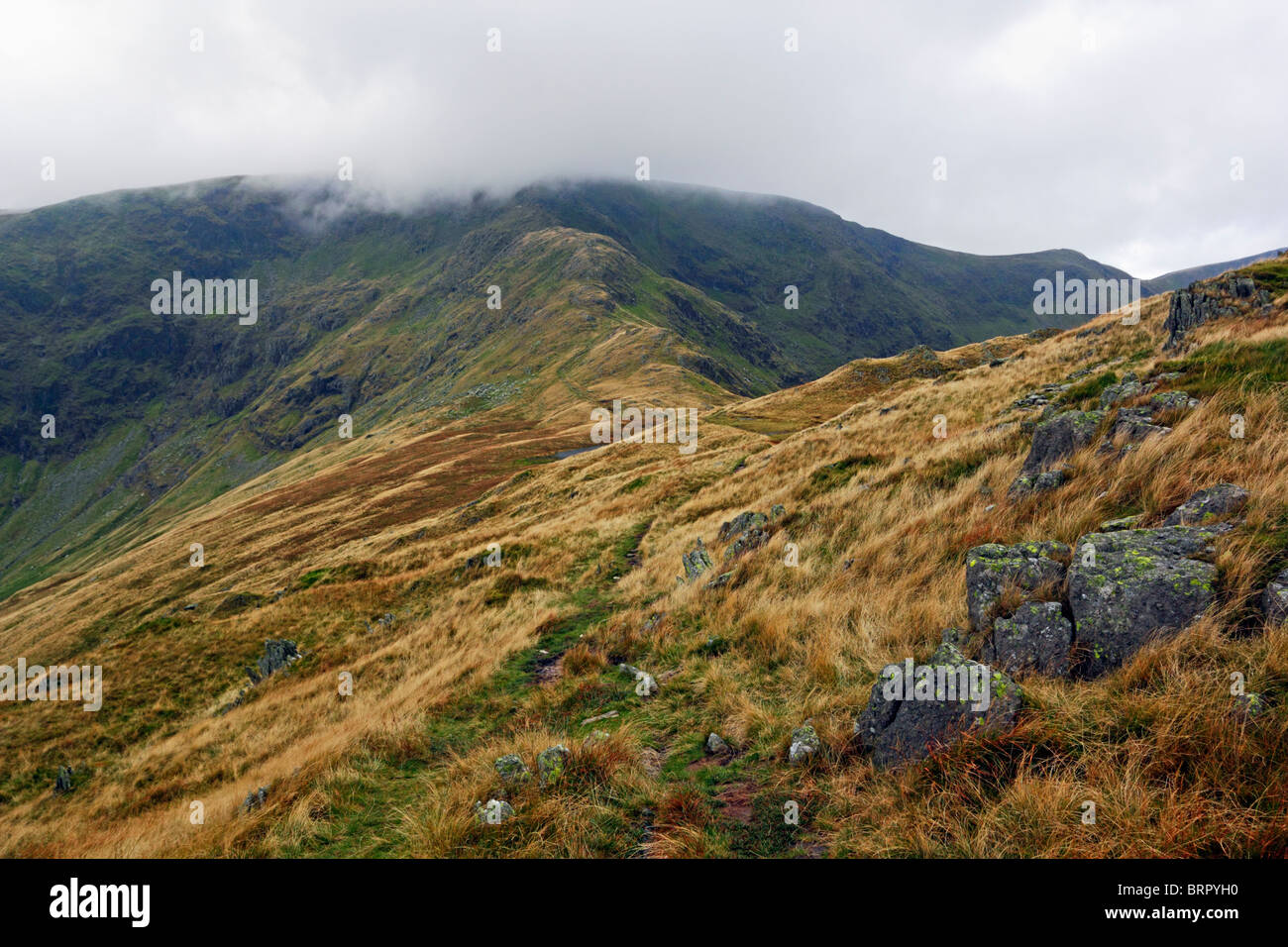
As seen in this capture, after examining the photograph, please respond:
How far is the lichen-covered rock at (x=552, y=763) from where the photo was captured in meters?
5.70

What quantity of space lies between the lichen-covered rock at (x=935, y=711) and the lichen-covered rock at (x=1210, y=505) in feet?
11.0

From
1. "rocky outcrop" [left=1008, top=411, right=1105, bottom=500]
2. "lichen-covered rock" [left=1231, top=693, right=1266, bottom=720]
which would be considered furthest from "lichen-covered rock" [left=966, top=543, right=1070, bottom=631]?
"rocky outcrop" [left=1008, top=411, right=1105, bottom=500]

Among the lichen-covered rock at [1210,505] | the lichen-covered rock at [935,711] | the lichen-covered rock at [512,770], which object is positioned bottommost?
the lichen-covered rock at [512,770]

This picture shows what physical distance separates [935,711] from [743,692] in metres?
2.80

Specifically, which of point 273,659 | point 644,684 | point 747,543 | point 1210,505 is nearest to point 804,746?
point 644,684

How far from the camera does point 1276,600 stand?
4445 mm

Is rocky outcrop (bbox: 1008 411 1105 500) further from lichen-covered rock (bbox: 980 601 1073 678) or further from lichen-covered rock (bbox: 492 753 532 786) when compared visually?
lichen-covered rock (bbox: 492 753 532 786)

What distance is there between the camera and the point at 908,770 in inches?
180

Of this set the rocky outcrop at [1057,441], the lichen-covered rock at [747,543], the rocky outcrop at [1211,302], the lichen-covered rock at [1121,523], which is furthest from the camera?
the rocky outcrop at [1211,302]

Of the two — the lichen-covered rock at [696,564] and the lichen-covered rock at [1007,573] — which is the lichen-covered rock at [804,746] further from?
the lichen-covered rock at [696,564]

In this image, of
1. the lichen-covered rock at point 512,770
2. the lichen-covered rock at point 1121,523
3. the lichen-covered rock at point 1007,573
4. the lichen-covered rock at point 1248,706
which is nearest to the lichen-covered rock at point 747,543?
the lichen-covered rock at point 1007,573
